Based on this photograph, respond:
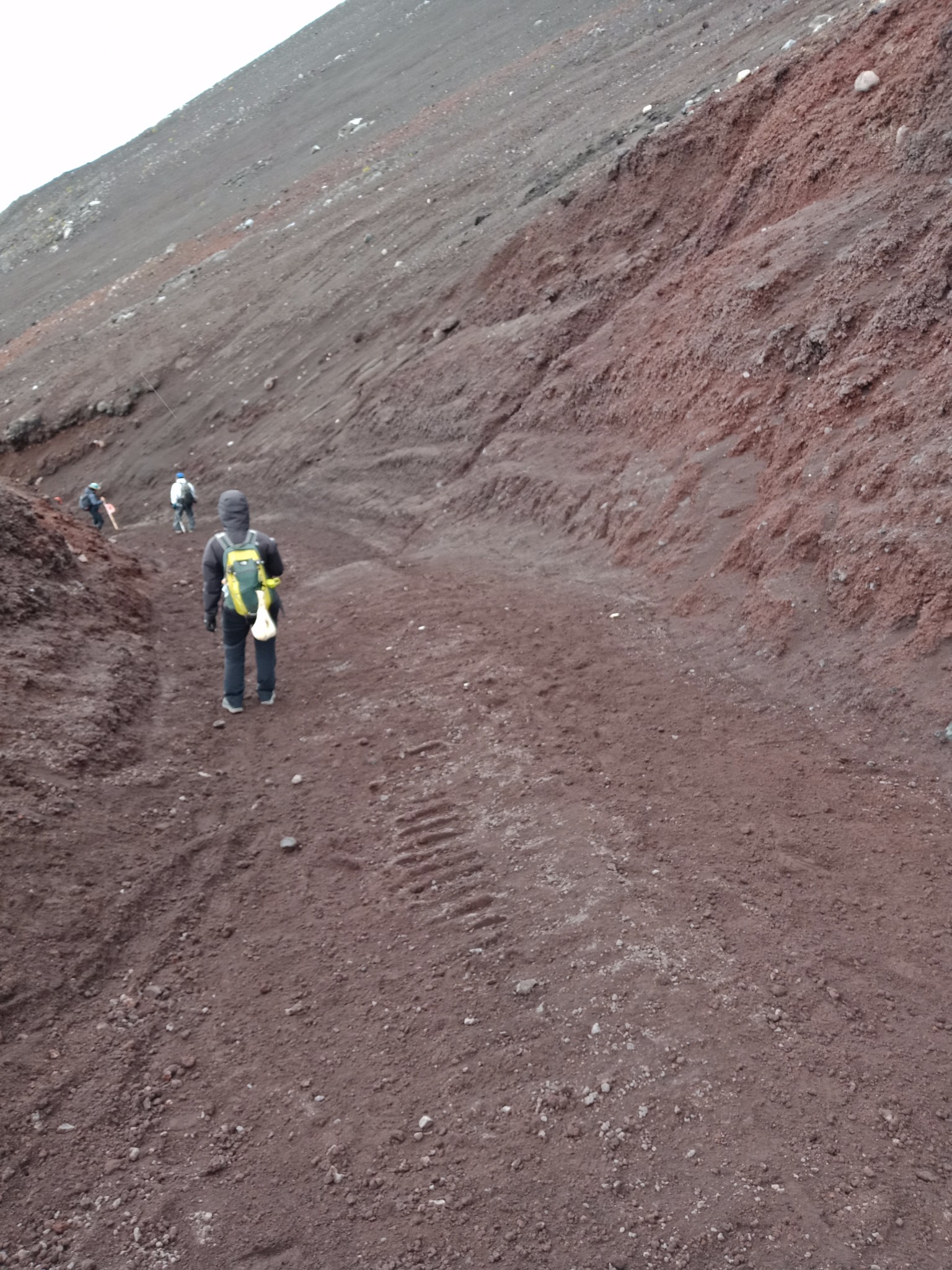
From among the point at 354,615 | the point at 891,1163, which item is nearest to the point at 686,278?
the point at 354,615

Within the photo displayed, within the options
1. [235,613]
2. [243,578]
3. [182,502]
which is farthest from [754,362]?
[182,502]

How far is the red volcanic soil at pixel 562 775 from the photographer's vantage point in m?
3.33

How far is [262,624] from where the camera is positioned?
22.9 ft

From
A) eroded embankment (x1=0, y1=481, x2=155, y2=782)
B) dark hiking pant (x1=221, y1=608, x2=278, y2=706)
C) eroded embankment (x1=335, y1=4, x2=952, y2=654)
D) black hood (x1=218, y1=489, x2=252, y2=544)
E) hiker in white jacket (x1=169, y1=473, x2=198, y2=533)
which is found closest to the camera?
eroded embankment (x1=0, y1=481, x2=155, y2=782)

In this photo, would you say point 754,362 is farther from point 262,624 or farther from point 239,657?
point 239,657

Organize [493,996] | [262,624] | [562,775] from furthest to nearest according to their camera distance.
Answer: [262,624], [562,775], [493,996]

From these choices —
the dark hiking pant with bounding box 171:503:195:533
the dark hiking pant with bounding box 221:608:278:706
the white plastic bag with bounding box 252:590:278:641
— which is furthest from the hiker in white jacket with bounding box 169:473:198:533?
the white plastic bag with bounding box 252:590:278:641

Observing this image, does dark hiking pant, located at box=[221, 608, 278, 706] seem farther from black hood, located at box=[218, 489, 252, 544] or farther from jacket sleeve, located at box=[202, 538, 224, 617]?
black hood, located at box=[218, 489, 252, 544]

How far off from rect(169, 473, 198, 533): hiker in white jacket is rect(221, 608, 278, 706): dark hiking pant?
6.68m

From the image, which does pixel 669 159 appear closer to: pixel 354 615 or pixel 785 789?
pixel 354 615

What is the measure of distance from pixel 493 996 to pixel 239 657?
3961 millimetres

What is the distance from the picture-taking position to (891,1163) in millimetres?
3178

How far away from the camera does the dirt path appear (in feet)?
10.4

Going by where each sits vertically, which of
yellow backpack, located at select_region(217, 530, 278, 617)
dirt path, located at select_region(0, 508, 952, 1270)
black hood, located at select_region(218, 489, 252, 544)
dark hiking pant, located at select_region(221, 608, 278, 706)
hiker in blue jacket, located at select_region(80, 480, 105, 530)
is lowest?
dirt path, located at select_region(0, 508, 952, 1270)
